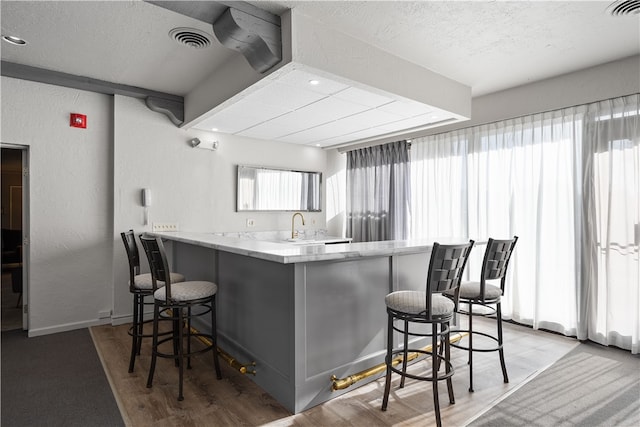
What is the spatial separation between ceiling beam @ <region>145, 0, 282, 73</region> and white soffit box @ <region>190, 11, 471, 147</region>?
4.9 inches

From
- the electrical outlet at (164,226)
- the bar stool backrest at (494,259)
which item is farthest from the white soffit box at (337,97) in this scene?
the bar stool backrest at (494,259)

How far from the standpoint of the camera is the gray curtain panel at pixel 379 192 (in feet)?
16.4

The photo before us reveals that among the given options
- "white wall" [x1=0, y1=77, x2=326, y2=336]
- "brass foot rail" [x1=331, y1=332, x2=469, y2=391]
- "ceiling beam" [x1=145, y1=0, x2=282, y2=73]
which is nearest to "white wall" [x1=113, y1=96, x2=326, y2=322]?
"white wall" [x1=0, y1=77, x2=326, y2=336]

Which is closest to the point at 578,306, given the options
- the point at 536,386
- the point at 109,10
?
A: the point at 536,386

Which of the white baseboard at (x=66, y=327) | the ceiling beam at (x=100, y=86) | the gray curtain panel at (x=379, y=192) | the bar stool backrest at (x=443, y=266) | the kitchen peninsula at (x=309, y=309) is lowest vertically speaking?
the white baseboard at (x=66, y=327)

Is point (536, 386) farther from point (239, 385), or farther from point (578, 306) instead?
point (239, 385)

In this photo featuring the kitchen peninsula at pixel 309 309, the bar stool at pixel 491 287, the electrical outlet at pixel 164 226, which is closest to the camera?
the kitchen peninsula at pixel 309 309

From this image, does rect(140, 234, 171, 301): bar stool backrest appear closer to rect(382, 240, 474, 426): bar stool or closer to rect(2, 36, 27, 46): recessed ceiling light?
rect(382, 240, 474, 426): bar stool

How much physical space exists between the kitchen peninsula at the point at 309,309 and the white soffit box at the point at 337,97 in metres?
Answer: 1.33

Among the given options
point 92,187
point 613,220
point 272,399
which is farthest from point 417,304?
point 92,187

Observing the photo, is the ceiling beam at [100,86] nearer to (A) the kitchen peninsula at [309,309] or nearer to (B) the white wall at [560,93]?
(A) the kitchen peninsula at [309,309]

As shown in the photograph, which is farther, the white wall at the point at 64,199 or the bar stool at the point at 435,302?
the white wall at the point at 64,199

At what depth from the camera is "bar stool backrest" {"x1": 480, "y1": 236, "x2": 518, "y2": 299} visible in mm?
2447

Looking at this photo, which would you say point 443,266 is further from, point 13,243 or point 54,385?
point 13,243
